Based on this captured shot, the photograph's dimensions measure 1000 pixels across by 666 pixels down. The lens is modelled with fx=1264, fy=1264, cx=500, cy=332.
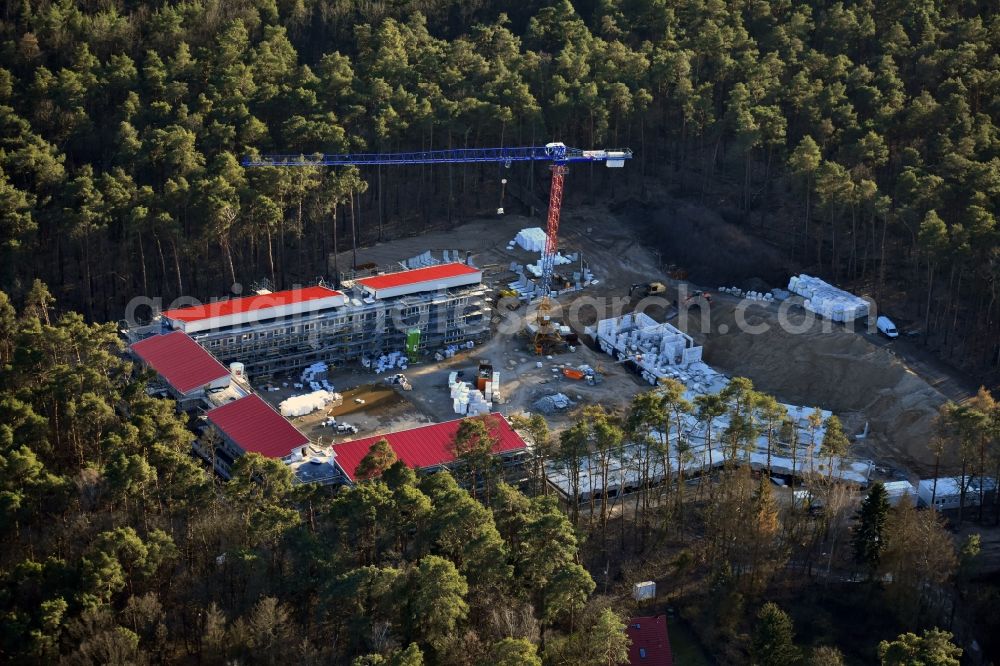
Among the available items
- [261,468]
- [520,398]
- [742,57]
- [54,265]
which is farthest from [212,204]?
[742,57]

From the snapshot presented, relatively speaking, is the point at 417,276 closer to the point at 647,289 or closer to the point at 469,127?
the point at 647,289

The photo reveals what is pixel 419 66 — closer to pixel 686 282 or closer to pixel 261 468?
pixel 686 282

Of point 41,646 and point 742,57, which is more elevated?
point 742,57

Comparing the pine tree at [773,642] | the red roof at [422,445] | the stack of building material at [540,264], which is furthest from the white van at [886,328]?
the pine tree at [773,642]

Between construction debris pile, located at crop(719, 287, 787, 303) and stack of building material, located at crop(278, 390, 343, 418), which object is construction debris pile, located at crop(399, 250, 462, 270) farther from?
construction debris pile, located at crop(719, 287, 787, 303)

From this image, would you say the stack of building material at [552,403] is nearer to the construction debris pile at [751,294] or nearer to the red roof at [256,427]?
the red roof at [256,427]

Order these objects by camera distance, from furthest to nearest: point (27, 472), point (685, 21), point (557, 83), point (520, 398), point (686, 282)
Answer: point (685, 21) → point (557, 83) → point (686, 282) → point (520, 398) → point (27, 472)

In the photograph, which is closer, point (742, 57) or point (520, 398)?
point (520, 398)
